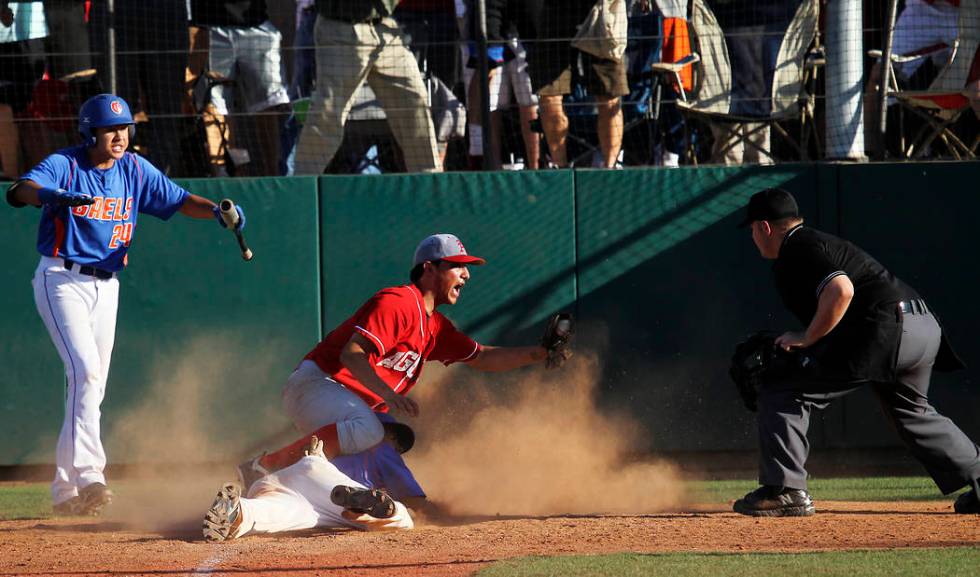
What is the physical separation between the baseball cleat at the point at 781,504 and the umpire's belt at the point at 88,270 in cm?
375

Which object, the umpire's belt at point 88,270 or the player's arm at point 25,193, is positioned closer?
the player's arm at point 25,193

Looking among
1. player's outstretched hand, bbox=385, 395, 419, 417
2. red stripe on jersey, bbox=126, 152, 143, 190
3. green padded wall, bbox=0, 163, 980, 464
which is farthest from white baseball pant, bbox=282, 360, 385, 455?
green padded wall, bbox=0, 163, 980, 464

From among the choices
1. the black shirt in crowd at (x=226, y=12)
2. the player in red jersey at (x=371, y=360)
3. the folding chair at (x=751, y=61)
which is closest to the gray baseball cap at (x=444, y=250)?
the player in red jersey at (x=371, y=360)

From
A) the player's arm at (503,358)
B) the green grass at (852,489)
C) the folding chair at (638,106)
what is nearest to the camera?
the player's arm at (503,358)

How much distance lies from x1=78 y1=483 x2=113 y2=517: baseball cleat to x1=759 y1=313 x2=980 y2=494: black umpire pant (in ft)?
11.3

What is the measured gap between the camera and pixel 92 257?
695cm

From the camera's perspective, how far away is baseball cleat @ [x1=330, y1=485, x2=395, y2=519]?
5809 millimetres

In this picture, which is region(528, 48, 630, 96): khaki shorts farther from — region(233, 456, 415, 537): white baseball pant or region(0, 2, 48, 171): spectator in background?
region(233, 456, 415, 537): white baseball pant

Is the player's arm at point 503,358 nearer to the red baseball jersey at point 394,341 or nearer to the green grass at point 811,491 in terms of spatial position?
the red baseball jersey at point 394,341

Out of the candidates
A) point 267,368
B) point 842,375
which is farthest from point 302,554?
point 267,368

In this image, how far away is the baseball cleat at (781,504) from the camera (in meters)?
6.42

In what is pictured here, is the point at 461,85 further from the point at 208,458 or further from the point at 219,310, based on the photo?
the point at 208,458

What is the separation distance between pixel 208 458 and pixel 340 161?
2.95 meters

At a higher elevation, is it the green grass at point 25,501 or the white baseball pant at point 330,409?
the white baseball pant at point 330,409
